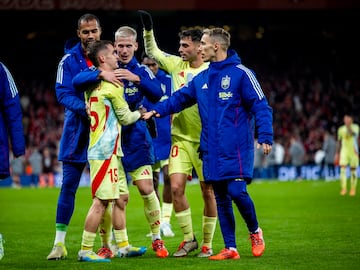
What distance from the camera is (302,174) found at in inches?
1517

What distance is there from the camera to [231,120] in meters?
9.57

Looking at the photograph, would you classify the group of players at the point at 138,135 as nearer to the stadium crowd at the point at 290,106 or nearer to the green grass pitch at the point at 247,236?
the green grass pitch at the point at 247,236

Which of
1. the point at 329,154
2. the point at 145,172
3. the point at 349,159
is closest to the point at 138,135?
the point at 145,172

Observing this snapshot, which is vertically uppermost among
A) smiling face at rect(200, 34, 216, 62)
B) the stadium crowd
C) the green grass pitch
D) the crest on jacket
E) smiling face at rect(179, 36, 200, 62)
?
the stadium crowd

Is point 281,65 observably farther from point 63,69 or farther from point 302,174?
point 63,69

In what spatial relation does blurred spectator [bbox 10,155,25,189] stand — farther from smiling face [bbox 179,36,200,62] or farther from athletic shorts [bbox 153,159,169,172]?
smiling face [bbox 179,36,200,62]

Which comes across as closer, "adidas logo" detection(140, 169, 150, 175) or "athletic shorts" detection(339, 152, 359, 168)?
"adidas logo" detection(140, 169, 150, 175)

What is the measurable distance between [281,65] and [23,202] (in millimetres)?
24102

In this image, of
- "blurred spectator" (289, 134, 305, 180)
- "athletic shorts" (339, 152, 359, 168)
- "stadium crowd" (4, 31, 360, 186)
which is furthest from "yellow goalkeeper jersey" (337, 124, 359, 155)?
"stadium crowd" (4, 31, 360, 186)

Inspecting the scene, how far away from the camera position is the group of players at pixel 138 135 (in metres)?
9.38

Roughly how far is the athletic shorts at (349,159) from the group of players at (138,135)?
Result: 14286mm

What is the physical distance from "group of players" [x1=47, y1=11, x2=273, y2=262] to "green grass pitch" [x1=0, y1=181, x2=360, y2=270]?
40 cm

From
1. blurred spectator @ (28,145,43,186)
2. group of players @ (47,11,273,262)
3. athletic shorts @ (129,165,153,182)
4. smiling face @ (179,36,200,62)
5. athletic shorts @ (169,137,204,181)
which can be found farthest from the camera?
blurred spectator @ (28,145,43,186)

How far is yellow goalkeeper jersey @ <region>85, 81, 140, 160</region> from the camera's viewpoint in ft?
30.6
